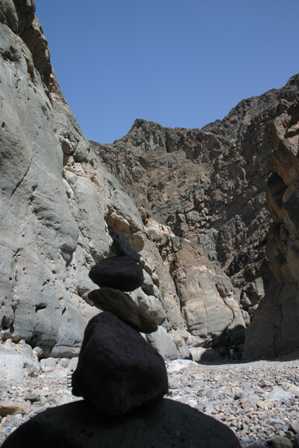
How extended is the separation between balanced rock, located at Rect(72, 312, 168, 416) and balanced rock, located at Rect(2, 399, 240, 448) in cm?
18

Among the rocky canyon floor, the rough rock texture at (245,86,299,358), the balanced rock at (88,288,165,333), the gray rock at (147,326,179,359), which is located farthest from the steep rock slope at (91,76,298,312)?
the balanced rock at (88,288,165,333)

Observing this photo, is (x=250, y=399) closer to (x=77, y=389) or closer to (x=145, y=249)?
(x=77, y=389)

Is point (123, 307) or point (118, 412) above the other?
point (123, 307)

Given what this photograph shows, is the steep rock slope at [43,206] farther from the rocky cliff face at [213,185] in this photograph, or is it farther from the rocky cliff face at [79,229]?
the rocky cliff face at [213,185]

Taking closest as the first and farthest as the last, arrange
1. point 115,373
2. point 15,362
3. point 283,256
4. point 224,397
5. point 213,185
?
point 115,373 → point 224,397 → point 15,362 → point 283,256 → point 213,185

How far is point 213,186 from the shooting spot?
157 feet

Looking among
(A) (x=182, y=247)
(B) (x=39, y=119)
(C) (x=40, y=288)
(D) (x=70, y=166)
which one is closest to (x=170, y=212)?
(A) (x=182, y=247)

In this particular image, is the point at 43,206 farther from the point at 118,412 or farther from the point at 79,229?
the point at 118,412

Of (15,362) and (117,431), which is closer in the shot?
(117,431)

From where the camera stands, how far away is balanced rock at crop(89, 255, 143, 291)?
20.4ft

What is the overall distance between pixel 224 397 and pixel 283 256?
14339 millimetres

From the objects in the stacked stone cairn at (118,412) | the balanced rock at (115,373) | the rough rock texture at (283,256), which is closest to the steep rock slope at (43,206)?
the balanced rock at (115,373)

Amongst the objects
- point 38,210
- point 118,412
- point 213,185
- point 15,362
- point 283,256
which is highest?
point 213,185

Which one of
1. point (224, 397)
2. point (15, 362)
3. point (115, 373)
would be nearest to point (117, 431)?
point (115, 373)
